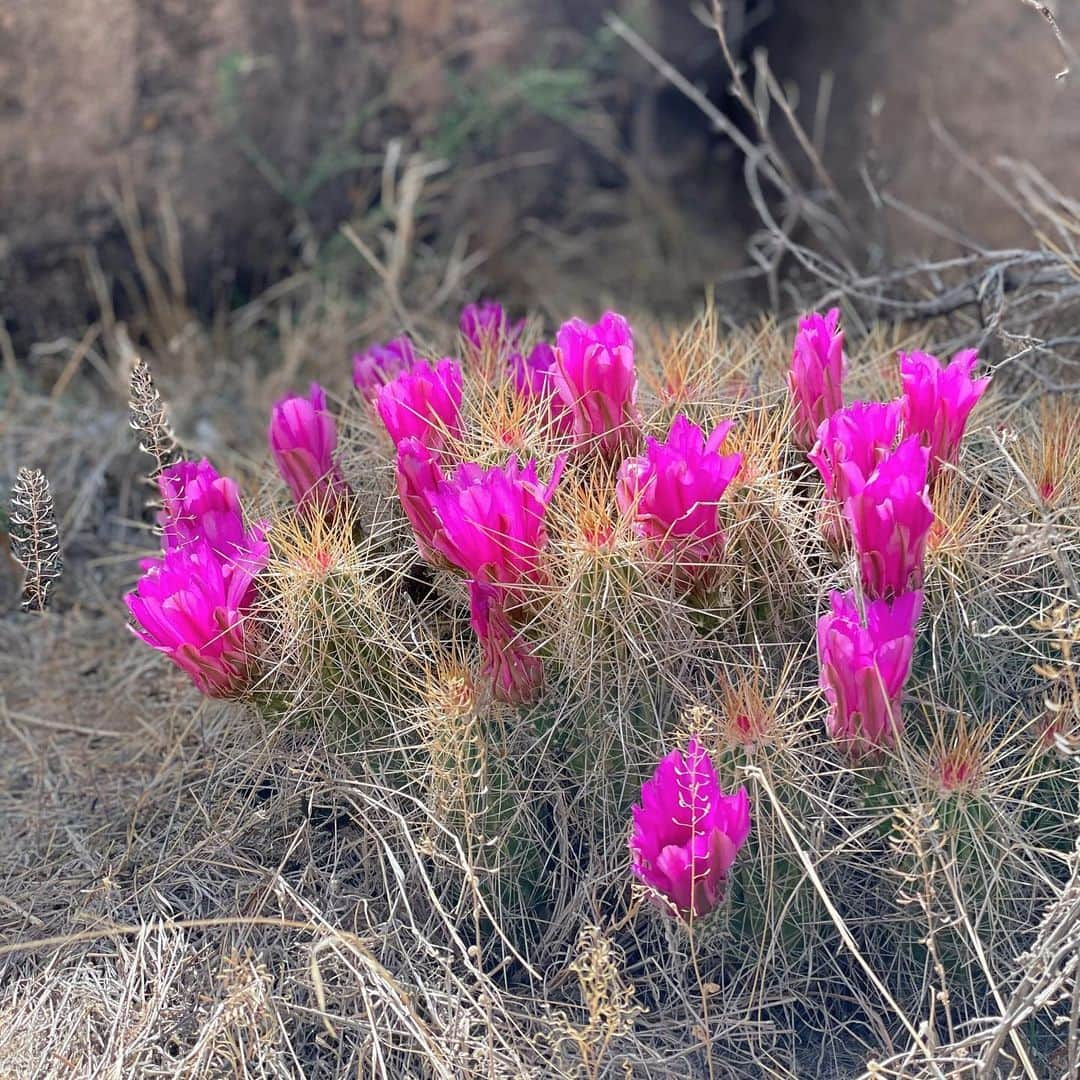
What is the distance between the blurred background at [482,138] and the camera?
10.9 ft

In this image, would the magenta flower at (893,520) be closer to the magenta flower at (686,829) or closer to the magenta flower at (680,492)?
the magenta flower at (680,492)

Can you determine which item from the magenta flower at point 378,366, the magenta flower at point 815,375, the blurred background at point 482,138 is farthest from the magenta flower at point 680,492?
the blurred background at point 482,138

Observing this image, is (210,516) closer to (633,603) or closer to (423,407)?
(423,407)

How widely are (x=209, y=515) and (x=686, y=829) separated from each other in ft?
2.82

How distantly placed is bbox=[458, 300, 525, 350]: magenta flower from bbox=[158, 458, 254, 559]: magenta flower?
531 mm

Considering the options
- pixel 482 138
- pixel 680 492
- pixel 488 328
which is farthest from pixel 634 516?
pixel 482 138

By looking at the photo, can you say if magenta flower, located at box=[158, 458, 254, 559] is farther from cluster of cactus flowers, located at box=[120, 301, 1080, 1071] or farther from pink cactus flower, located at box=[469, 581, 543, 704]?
pink cactus flower, located at box=[469, 581, 543, 704]

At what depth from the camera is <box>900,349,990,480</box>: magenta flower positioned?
1.80 m

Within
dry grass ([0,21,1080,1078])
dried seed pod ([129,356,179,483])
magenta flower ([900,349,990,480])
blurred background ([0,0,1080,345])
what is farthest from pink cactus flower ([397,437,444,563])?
blurred background ([0,0,1080,345])

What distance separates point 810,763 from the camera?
171 centimetres

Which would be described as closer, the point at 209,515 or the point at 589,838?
the point at 589,838

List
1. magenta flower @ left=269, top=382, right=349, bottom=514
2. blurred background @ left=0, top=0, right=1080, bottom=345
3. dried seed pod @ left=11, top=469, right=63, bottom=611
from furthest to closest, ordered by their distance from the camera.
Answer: blurred background @ left=0, top=0, right=1080, bottom=345 → magenta flower @ left=269, top=382, right=349, bottom=514 → dried seed pod @ left=11, top=469, right=63, bottom=611

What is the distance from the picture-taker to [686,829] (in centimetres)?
156

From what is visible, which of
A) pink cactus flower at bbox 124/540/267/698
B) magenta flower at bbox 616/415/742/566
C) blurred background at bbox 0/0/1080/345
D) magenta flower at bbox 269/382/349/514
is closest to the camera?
magenta flower at bbox 616/415/742/566
